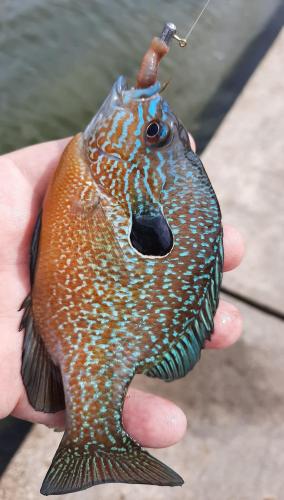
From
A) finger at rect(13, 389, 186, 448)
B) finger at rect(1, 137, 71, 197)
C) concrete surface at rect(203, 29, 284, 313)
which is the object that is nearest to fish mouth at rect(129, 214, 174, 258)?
finger at rect(13, 389, 186, 448)

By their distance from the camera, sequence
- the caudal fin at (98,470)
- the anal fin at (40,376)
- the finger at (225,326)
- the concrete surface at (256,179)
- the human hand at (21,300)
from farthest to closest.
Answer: the concrete surface at (256,179) < the finger at (225,326) < the human hand at (21,300) < the anal fin at (40,376) < the caudal fin at (98,470)

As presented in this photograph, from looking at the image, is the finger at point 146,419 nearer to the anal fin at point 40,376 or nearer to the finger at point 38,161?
the anal fin at point 40,376

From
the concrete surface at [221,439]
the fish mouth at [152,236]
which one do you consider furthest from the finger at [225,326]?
the fish mouth at [152,236]

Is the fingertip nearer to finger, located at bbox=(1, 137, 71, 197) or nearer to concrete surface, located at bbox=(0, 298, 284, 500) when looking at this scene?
concrete surface, located at bbox=(0, 298, 284, 500)

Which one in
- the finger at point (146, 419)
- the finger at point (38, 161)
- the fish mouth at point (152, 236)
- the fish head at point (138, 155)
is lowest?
the finger at point (146, 419)

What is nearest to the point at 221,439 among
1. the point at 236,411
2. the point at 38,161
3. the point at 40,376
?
the point at 236,411

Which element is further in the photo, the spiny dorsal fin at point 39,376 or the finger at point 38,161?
the finger at point 38,161

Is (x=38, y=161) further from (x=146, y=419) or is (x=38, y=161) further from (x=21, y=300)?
(x=146, y=419)
